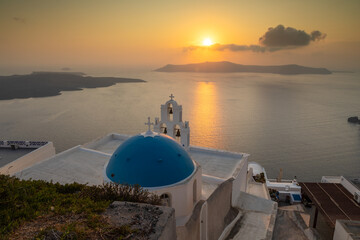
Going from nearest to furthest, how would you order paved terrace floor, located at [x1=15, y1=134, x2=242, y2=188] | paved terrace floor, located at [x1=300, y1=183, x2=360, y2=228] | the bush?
the bush → paved terrace floor, located at [x1=15, y1=134, x2=242, y2=188] → paved terrace floor, located at [x1=300, y1=183, x2=360, y2=228]

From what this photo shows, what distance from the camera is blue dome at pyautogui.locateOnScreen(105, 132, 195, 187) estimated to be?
772 cm

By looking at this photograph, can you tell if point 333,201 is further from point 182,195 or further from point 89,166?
point 89,166

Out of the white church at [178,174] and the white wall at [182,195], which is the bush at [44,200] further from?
the white church at [178,174]

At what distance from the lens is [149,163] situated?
25.8ft

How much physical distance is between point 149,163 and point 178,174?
1.05 m

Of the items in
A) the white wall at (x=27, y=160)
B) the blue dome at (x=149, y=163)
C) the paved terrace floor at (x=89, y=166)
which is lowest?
the white wall at (x=27, y=160)

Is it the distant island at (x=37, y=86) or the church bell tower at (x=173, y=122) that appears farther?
the distant island at (x=37, y=86)

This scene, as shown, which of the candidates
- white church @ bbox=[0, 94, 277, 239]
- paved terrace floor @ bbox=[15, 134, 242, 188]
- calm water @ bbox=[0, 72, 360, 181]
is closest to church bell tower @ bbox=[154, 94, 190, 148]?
white church @ bbox=[0, 94, 277, 239]

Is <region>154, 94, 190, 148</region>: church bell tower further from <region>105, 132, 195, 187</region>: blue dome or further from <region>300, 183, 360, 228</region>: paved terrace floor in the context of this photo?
<region>300, 183, 360, 228</region>: paved terrace floor

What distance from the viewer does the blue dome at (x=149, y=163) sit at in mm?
7723

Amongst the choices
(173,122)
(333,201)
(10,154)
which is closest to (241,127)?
(333,201)

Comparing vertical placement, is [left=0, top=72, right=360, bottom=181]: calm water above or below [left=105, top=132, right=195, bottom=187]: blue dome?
below

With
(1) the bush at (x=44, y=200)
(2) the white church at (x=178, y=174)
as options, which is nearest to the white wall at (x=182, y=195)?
(2) the white church at (x=178, y=174)

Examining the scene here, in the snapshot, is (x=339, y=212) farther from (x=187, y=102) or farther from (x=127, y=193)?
(x=187, y=102)
